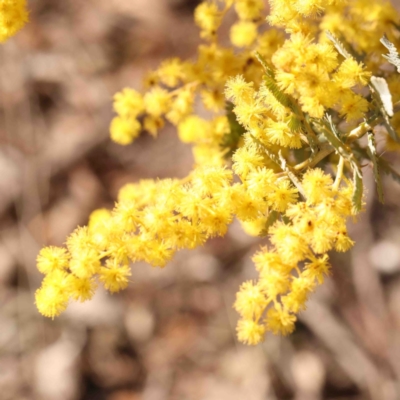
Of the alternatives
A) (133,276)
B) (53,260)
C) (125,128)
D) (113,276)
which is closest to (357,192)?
(113,276)

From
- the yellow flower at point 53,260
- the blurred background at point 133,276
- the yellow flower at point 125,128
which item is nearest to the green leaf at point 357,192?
the yellow flower at point 53,260

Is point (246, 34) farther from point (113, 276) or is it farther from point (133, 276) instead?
point (133, 276)

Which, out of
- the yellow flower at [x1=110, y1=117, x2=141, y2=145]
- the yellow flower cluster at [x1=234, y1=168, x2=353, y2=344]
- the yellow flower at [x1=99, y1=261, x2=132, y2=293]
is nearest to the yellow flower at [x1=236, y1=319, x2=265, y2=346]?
the yellow flower cluster at [x1=234, y1=168, x2=353, y2=344]

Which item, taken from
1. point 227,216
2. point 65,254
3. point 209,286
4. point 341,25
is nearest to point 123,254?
point 65,254

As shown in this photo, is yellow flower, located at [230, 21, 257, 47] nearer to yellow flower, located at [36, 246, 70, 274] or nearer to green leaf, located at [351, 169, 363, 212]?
green leaf, located at [351, 169, 363, 212]

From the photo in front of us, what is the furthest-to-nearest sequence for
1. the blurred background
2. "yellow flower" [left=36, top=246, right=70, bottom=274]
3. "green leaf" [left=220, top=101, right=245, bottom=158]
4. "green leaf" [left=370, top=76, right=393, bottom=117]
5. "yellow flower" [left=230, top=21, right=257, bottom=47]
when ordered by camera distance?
the blurred background
"yellow flower" [left=230, top=21, right=257, bottom=47]
"green leaf" [left=220, top=101, right=245, bottom=158]
"yellow flower" [left=36, top=246, right=70, bottom=274]
"green leaf" [left=370, top=76, right=393, bottom=117]

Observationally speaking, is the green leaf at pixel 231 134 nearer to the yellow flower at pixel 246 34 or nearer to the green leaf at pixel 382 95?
the yellow flower at pixel 246 34
